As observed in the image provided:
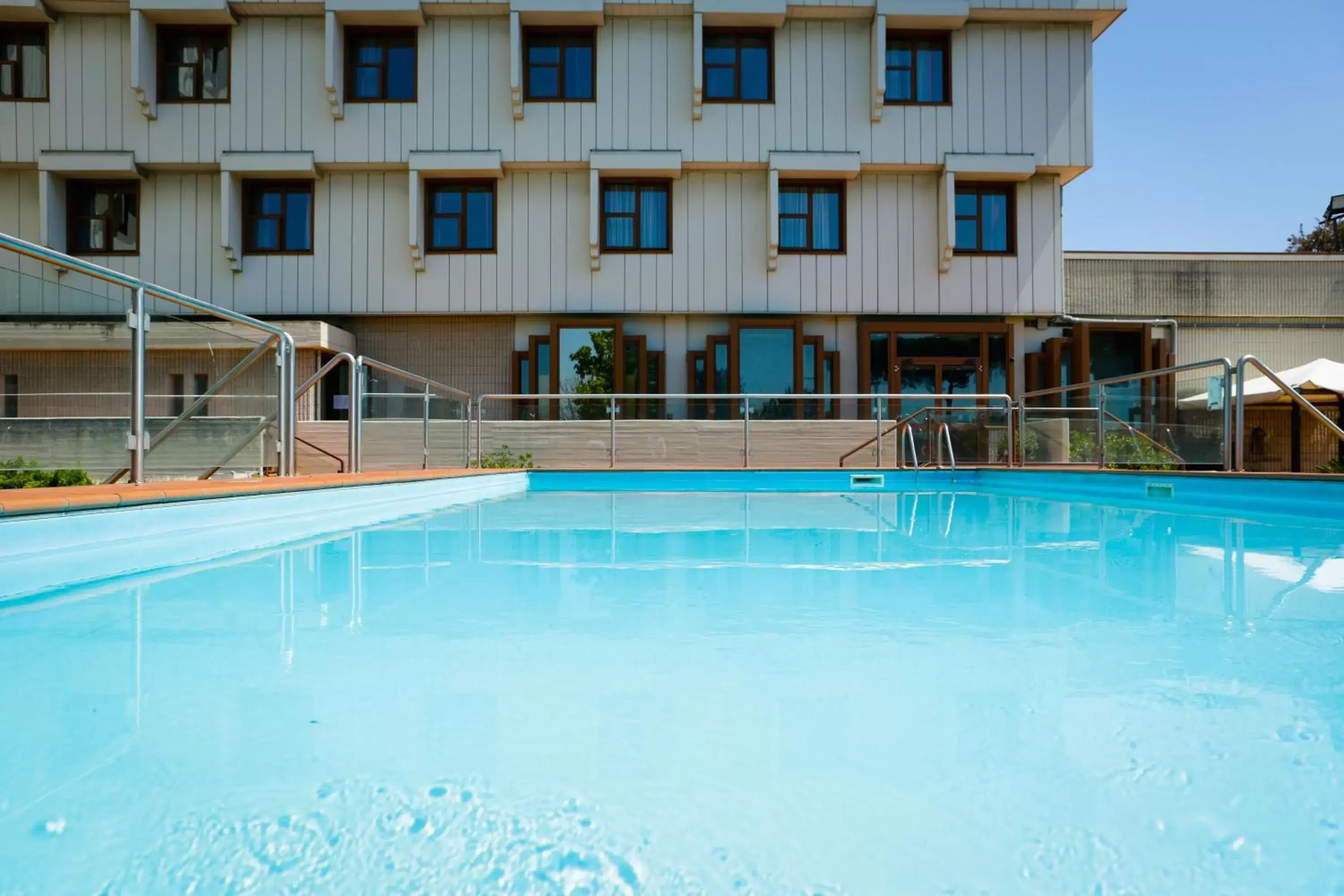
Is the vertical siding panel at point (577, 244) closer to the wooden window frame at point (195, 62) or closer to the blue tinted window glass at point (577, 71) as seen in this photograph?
the blue tinted window glass at point (577, 71)

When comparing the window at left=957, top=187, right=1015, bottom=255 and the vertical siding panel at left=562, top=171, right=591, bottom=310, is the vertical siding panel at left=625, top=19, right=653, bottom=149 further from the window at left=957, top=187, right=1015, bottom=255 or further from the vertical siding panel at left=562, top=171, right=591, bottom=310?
the window at left=957, top=187, right=1015, bottom=255

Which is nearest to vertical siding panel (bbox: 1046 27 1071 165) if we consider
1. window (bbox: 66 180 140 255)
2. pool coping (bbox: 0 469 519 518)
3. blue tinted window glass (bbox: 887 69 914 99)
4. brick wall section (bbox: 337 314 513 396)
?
blue tinted window glass (bbox: 887 69 914 99)

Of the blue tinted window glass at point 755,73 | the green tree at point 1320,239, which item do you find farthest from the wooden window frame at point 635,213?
the green tree at point 1320,239

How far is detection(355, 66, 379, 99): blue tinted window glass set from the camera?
544 inches

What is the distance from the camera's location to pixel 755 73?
13922 mm

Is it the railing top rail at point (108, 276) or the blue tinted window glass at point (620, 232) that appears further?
the blue tinted window glass at point (620, 232)

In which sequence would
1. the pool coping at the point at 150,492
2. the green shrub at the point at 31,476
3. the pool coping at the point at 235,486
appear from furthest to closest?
the green shrub at the point at 31,476, the pool coping at the point at 235,486, the pool coping at the point at 150,492

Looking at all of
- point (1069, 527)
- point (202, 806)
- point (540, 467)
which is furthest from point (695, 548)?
point (540, 467)

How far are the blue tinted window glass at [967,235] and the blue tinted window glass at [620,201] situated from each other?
213 inches

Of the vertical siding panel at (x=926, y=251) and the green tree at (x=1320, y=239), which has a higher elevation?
the green tree at (x=1320, y=239)

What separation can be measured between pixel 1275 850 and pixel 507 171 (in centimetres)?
1421

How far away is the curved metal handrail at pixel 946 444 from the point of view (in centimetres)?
1155

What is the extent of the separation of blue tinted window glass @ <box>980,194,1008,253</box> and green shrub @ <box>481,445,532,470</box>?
821cm

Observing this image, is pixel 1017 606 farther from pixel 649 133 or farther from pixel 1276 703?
pixel 649 133
